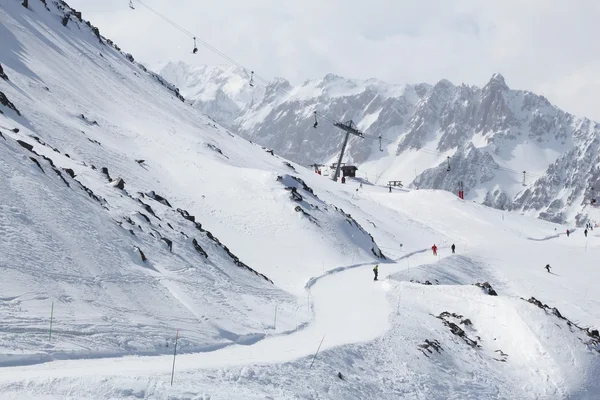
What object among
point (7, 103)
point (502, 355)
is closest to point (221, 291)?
point (502, 355)

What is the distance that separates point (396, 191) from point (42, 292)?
3711 inches

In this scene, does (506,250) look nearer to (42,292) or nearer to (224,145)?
(224,145)

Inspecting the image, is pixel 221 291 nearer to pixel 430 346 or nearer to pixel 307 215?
pixel 430 346

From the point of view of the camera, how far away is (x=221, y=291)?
26.6 m

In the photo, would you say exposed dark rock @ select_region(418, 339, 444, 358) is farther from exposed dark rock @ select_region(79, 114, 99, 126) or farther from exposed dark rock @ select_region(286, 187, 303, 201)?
exposed dark rock @ select_region(79, 114, 99, 126)

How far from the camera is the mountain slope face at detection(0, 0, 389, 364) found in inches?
714

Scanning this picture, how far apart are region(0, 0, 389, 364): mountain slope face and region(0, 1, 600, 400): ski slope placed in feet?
0.40

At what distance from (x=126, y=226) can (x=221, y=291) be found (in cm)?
609

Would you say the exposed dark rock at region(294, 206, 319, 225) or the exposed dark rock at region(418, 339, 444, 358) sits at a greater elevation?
the exposed dark rock at region(294, 206, 319, 225)

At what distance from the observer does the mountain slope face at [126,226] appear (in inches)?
714

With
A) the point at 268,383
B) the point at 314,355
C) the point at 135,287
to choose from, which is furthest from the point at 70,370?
the point at 314,355

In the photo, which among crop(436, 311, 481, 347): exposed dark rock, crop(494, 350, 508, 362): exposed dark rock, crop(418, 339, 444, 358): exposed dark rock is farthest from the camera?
crop(436, 311, 481, 347): exposed dark rock

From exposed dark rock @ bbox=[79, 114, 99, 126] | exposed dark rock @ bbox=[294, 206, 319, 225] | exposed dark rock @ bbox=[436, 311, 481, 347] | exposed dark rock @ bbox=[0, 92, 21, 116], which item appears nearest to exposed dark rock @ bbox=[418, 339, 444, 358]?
exposed dark rock @ bbox=[436, 311, 481, 347]

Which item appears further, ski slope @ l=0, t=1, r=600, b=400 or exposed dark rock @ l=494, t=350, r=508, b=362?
exposed dark rock @ l=494, t=350, r=508, b=362
